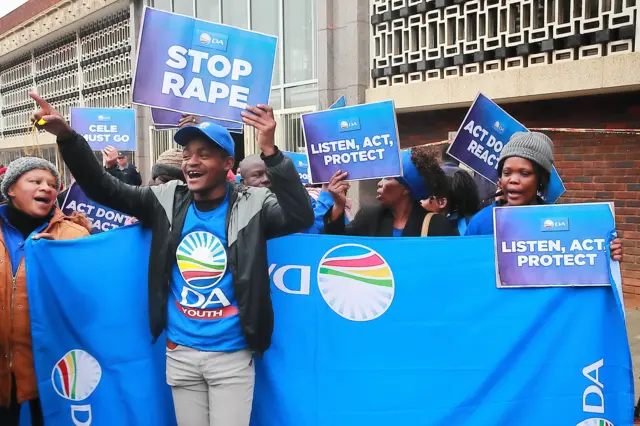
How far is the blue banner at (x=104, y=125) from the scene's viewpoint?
691 cm

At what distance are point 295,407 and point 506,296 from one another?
1193 mm

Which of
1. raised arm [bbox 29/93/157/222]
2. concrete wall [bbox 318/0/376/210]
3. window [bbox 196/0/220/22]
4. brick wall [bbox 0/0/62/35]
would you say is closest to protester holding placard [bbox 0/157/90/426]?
raised arm [bbox 29/93/157/222]

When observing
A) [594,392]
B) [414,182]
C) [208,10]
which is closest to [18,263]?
[414,182]

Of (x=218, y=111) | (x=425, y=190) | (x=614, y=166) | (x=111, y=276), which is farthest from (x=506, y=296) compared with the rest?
(x=614, y=166)

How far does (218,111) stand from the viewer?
10.8 ft

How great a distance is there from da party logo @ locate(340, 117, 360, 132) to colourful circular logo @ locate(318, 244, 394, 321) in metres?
0.86

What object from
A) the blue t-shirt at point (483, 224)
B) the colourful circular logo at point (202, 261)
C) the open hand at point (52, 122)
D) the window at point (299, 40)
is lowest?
the colourful circular logo at point (202, 261)

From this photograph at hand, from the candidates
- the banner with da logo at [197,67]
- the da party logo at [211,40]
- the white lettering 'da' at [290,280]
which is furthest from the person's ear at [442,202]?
the da party logo at [211,40]

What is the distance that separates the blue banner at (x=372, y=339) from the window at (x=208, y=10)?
11345 mm

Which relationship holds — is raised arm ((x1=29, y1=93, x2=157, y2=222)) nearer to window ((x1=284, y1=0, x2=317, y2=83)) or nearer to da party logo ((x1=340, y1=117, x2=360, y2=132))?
da party logo ((x1=340, y1=117, x2=360, y2=132))

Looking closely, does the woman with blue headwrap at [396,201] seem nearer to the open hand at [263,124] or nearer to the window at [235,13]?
the open hand at [263,124]

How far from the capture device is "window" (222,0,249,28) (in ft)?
42.0

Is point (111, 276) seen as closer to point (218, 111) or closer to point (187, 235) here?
point (187, 235)

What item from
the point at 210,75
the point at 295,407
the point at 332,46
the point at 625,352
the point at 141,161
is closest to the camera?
the point at 625,352
